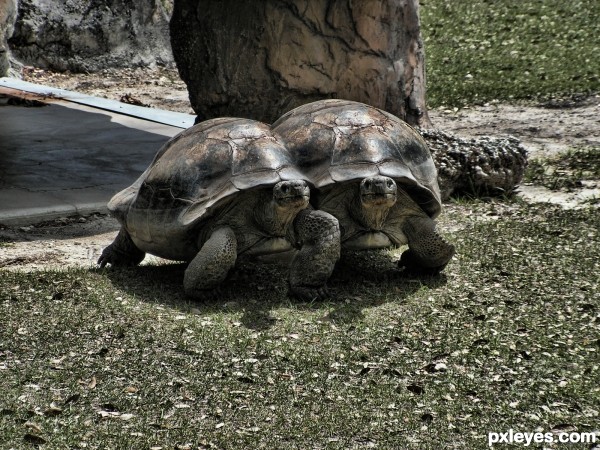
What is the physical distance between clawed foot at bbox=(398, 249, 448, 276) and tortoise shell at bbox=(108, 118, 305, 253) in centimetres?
85

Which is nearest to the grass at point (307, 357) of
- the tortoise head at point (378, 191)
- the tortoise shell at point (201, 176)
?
the tortoise shell at point (201, 176)

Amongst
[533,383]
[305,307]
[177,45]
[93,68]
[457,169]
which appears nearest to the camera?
[533,383]

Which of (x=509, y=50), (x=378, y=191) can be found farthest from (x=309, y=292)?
(x=509, y=50)

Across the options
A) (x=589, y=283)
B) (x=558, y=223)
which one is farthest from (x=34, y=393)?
(x=558, y=223)

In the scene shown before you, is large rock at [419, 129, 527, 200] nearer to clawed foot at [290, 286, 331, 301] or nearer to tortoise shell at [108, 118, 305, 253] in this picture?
tortoise shell at [108, 118, 305, 253]

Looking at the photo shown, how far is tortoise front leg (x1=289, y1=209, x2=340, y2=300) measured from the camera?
18.4 ft

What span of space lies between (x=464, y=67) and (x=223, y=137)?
25.8 feet

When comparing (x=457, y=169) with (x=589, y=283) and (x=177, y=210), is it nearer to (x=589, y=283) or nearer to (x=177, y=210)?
(x=589, y=283)

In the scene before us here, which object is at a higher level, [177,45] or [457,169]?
[177,45]

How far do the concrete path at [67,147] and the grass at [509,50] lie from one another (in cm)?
347

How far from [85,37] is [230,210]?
9.31 meters

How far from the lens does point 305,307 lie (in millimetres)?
5566

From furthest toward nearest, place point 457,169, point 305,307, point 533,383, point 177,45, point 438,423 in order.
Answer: point 177,45, point 457,169, point 305,307, point 533,383, point 438,423

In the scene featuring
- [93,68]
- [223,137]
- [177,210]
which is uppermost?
[223,137]
